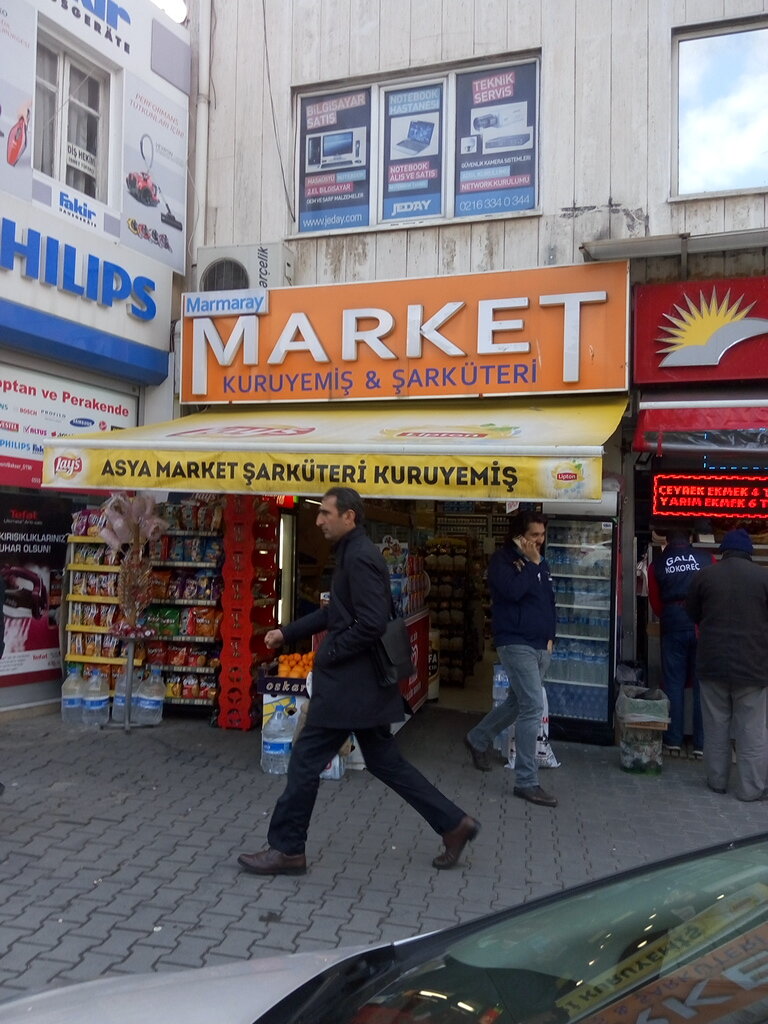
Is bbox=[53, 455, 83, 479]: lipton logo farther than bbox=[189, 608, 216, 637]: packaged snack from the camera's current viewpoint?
No

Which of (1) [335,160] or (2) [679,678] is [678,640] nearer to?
(2) [679,678]

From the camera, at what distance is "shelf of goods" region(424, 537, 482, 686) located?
1014cm

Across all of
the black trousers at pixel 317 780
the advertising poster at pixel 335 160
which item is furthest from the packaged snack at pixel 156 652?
the advertising poster at pixel 335 160

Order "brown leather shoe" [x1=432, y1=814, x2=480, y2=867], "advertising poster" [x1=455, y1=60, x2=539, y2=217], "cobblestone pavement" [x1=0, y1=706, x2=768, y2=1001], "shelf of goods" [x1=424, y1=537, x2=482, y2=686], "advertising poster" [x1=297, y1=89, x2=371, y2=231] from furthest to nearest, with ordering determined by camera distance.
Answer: "shelf of goods" [x1=424, y1=537, x2=482, y2=686], "advertising poster" [x1=297, y1=89, x2=371, y2=231], "advertising poster" [x1=455, y1=60, x2=539, y2=217], "brown leather shoe" [x1=432, y1=814, x2=480, y2=867], "cobblestone pavement" [x1=0, y1=706, x2=768, y2=1001]

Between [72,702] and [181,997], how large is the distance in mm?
6012

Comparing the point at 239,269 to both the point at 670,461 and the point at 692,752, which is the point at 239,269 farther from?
the point at 692,752

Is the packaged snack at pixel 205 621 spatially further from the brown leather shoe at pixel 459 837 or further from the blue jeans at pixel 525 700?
the brown leather shoe at pixel 459 837

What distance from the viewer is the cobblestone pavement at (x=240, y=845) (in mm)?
3744

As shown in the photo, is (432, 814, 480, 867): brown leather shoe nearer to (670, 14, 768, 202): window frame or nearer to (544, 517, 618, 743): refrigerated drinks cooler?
(544, 517, 618, 743): refrigerated drinks cooler

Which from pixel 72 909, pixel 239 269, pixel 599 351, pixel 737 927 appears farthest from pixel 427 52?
pixel 737 927

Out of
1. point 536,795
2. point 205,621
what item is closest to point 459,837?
point 536,795

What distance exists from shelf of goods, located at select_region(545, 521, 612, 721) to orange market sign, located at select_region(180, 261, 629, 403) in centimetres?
135

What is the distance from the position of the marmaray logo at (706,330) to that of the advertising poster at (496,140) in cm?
199

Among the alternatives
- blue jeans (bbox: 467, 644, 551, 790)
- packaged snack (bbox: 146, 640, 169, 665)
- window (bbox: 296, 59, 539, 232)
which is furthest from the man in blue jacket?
window (bbox: 296, 59, 539, 232)
